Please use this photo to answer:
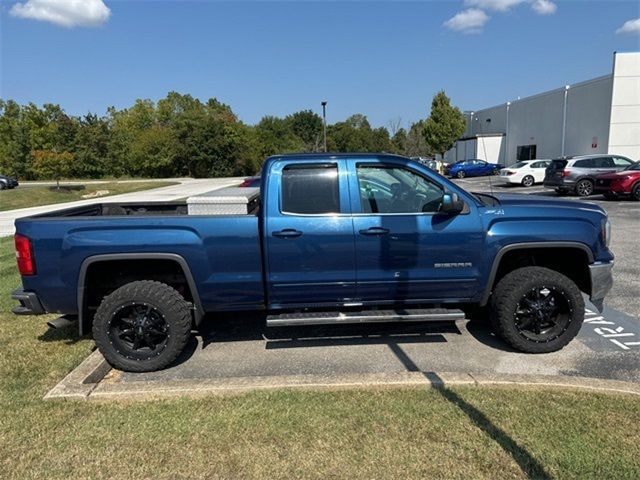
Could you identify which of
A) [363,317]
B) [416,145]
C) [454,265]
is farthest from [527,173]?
[416,145]

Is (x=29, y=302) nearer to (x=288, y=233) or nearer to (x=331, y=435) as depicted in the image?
(x=288, y=233)

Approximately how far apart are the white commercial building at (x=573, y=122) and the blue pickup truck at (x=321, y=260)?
84.7ft

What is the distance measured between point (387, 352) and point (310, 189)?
1.71 meters

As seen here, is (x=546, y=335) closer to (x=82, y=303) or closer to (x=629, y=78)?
(x=82, y=303)

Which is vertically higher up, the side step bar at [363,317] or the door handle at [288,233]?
the door handle at [288,233]

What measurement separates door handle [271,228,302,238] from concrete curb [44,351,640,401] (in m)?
1.18

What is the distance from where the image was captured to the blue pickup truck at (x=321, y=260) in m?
3.92

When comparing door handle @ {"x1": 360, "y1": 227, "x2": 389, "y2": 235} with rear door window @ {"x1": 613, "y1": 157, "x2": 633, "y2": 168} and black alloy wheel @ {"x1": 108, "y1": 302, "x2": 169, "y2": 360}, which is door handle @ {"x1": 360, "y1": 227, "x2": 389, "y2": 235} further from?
rear door window @ {"x1": 613, "y1": 157, "x2": 633, "y2": 168}

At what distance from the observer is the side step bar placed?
13.2 feet

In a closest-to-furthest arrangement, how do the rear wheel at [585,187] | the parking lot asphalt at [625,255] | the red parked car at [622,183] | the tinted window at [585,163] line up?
the parking lot asphalt at [625,255]
the red parked car at [622,183]
the rear wheel at [585,187]
the tinted window at [585,163]

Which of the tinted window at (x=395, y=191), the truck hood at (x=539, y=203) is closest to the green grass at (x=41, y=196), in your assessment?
the tinted window at (x=395, y=191)

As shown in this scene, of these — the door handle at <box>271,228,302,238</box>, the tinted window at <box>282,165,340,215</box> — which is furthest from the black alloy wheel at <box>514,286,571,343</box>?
the door handle at <box>271,228,302,238</box>

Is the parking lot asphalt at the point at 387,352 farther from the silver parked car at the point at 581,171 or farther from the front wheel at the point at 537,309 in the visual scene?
the silver parked car at the point at 581,171

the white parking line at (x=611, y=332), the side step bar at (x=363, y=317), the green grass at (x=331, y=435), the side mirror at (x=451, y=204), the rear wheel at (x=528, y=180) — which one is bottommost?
the white parking line at (x=611, y=332)
